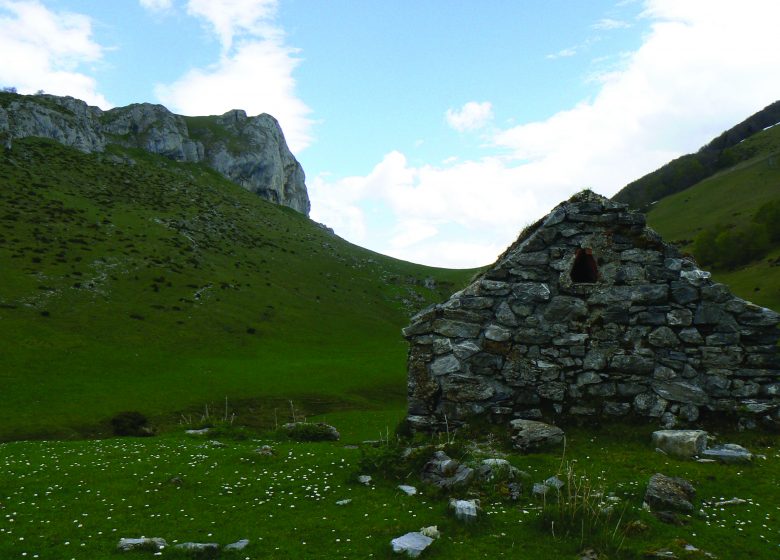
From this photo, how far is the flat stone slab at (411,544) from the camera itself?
30.6 feet

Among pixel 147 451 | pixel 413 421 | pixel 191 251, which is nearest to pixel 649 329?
pixel 413 421

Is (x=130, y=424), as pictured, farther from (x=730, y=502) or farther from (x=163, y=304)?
(x=163, y=304)

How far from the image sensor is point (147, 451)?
19.0 metres

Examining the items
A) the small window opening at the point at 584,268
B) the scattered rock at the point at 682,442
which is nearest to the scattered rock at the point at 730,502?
the scattered rock at the point at 682,442

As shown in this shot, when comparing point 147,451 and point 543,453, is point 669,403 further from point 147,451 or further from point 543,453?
point 147,451

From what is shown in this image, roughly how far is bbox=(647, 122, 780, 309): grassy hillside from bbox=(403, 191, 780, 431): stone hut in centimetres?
7950

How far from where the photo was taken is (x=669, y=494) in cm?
1105

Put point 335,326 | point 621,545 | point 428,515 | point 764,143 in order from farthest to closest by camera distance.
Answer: point 764,143 → point 335,326 → point 428,515 → point 621,545

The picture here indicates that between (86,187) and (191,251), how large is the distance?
106 ft

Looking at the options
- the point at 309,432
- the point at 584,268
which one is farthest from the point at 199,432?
the point at 584,268

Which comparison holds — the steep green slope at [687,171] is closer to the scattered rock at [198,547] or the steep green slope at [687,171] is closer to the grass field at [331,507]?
the grass field at [331,507]

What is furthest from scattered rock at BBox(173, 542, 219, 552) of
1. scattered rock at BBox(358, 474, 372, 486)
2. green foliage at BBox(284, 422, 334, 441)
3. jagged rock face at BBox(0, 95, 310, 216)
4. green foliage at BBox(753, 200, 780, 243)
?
jagged rock face at BBox(0, 95, 310, 216)

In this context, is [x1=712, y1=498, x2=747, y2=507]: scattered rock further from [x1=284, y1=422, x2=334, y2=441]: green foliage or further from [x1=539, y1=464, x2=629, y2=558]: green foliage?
[x1=284, y1=422, x2=334, y2=441]: green foliage

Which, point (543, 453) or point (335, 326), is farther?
point (335, 326)
